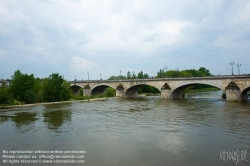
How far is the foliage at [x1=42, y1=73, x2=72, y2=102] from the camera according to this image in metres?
42.8

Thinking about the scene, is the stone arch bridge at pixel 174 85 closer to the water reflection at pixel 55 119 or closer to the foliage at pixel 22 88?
the foliage at pixel 22 88

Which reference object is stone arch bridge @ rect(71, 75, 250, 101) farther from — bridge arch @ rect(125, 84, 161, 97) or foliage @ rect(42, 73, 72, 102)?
foliage @ rect(42, 73, 72, 102)

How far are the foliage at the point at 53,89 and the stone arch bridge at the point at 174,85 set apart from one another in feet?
68.6

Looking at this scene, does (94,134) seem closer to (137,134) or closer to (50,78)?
(137,134)

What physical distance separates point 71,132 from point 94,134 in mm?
1836

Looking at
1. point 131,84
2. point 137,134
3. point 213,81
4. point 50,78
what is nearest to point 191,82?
point 213,81

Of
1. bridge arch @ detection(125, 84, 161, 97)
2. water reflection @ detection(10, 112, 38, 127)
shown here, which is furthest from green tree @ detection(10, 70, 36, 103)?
bridge arch @ detection(125, 84, 161, 97)

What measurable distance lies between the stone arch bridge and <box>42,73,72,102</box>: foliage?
20.9 m

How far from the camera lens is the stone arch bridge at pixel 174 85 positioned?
40.2 m

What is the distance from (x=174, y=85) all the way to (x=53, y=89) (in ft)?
91.5

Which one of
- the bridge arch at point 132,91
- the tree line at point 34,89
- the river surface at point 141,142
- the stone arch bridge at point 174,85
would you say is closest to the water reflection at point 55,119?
the river surface at point 141,142

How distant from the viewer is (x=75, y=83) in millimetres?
76625

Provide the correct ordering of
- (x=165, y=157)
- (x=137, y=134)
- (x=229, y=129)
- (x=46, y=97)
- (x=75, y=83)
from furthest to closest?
(x=75, y=83), (x=46, y=97), (x=229, y=129), (x=137, y=134), (x=165, y=157)

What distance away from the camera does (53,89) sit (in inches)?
1694
